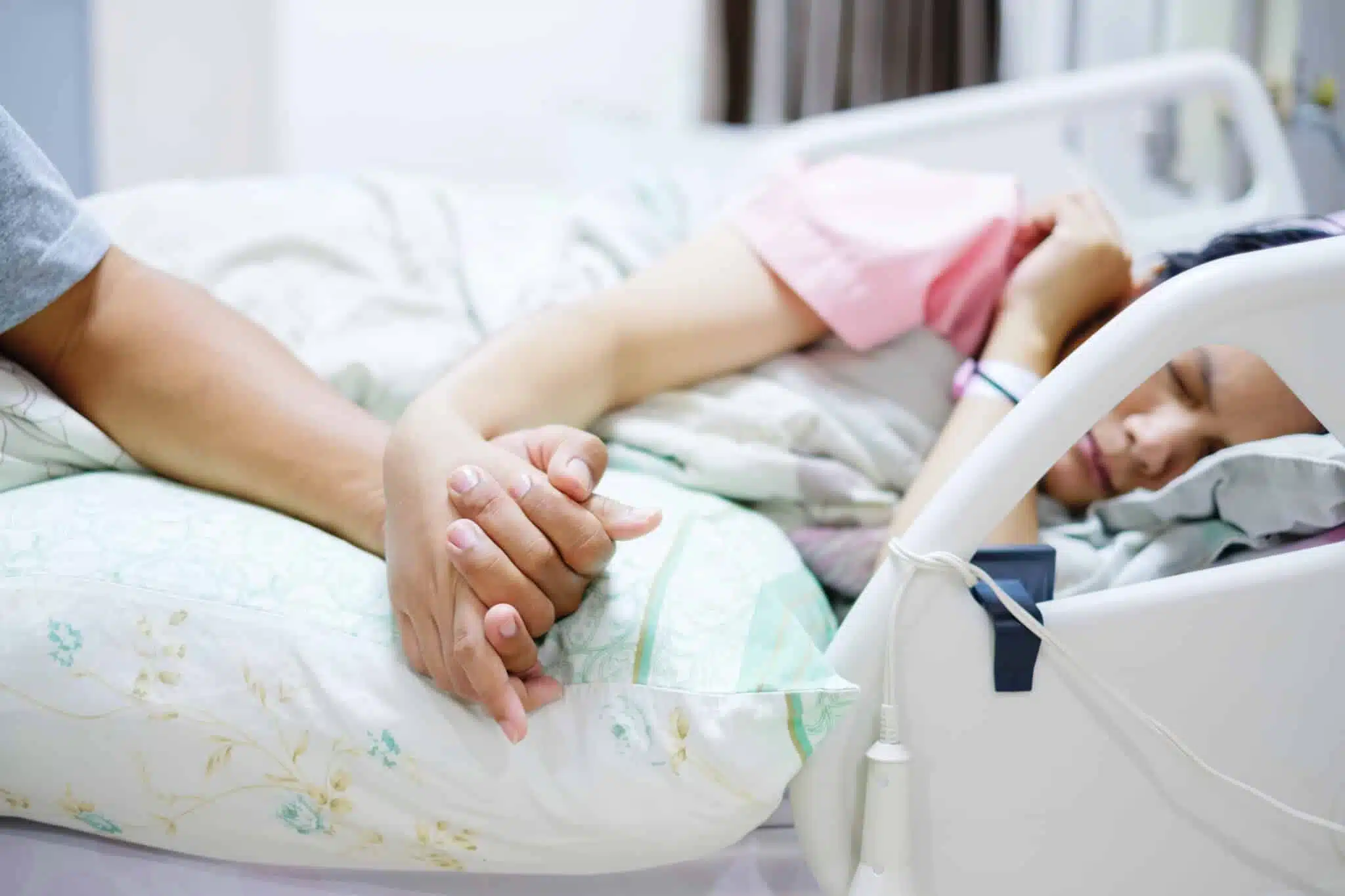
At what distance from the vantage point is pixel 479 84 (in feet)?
7.73

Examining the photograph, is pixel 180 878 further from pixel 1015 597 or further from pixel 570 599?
pixel 1015 597

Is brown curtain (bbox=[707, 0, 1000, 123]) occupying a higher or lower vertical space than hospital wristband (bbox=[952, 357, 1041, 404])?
higher

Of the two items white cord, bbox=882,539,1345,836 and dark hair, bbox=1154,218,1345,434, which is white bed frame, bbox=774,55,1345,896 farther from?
dark hair, bbox=1154,218,1345,434

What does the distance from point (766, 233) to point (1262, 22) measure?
1.10 metres

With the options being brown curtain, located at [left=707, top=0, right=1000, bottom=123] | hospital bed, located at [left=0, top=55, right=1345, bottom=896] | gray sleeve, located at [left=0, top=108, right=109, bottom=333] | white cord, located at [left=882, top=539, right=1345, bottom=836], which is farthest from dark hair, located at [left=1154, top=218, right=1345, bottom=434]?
brown curtain, located at [left=707, top=0, right=1000, bottom=123]

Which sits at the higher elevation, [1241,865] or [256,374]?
[256,374]

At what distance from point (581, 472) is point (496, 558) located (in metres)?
0.07

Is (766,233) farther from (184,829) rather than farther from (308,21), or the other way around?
(308,21)

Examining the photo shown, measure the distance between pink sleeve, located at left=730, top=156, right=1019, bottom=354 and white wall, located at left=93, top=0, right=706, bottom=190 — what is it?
4.05 feet

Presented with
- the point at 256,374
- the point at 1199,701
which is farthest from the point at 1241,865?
the point at 256,374

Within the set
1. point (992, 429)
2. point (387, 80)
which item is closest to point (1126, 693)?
point (992, 429)

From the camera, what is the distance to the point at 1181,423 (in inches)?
37.6

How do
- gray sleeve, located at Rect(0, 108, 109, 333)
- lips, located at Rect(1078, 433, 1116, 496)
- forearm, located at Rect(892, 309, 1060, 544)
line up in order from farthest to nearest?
lips, located at Rect(1078, 433, 1116, 496), forearm, located at Rect(892, 309, 1060, 544), gray sleeve, located at Rect(0, 108, 109, 333)

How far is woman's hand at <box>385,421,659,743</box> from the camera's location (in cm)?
66
